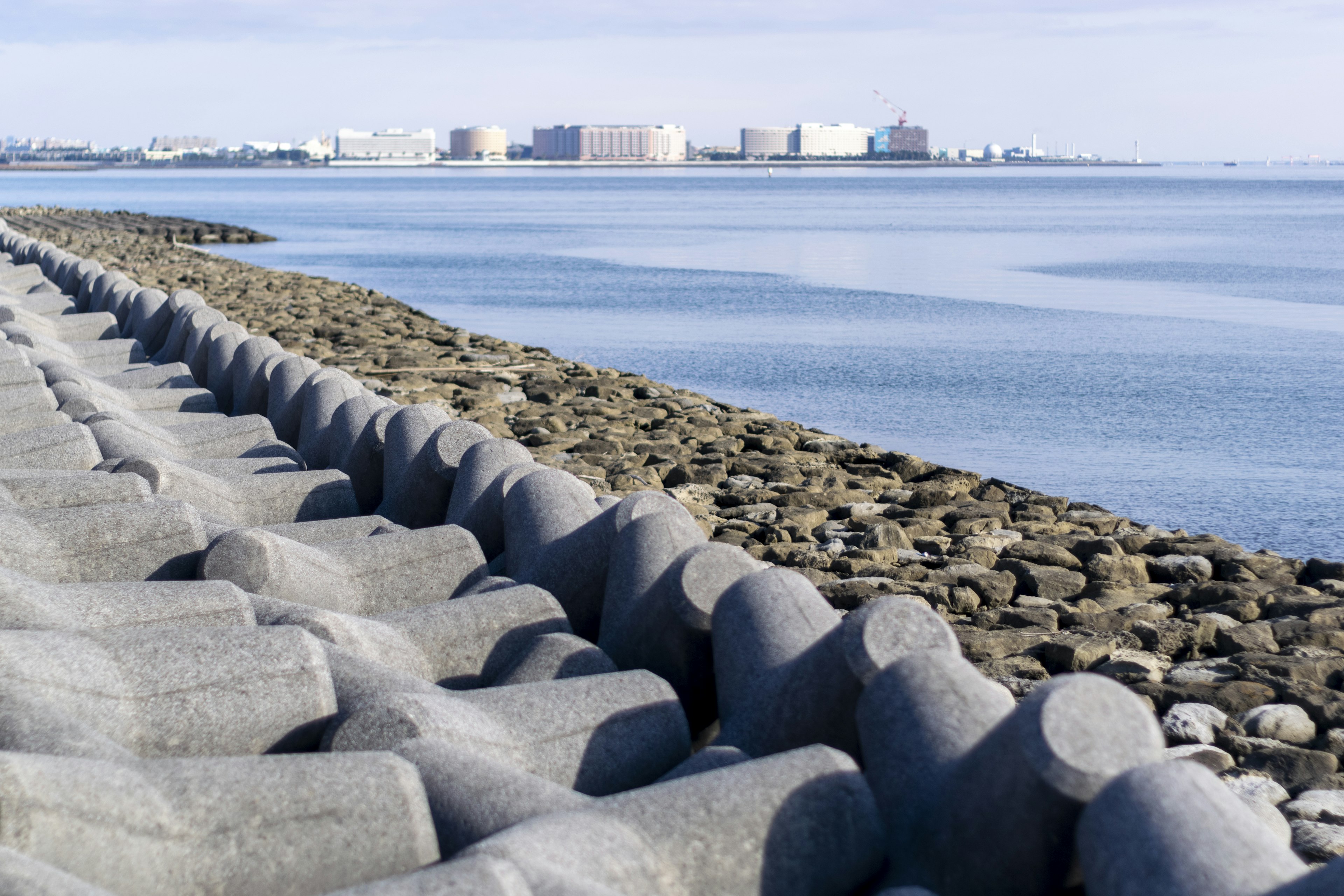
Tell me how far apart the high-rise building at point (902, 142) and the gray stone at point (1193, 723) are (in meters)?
190

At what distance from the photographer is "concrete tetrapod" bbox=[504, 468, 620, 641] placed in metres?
3.38

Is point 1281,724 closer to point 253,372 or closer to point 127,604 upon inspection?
point 127,604

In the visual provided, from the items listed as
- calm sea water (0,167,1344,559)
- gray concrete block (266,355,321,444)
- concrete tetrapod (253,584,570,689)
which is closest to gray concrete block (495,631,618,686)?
concrete tetrapod (253,584,570,689)

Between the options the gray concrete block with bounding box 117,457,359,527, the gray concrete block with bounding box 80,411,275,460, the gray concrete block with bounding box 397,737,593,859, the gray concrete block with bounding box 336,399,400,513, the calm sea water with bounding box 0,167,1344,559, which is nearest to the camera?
the gray concrete block with bounding box 397,737,593,859

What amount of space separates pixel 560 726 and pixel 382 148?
19396 centimetres

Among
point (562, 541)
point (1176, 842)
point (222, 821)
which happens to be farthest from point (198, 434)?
point (1176, 842)

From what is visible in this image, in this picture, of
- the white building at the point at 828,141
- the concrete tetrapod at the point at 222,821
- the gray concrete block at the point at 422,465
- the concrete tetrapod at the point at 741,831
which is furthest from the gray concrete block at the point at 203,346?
the white building at the point at 828,141

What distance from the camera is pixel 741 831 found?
1972 millimetres

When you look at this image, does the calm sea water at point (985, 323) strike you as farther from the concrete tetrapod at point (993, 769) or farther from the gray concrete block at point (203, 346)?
the concrete tetrapod at point (993, 769)

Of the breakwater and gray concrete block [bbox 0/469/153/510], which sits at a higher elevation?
gray concrete block [bbox 0/469/153/510]

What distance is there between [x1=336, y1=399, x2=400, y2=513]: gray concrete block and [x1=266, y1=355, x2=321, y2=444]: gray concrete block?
944mm

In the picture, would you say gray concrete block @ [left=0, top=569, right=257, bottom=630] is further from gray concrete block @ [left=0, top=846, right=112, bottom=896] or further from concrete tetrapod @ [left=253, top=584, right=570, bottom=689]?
gray concrete block @ [left=0, top=846, right=112, bottom=896]

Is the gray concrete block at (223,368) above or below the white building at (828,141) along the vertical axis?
below

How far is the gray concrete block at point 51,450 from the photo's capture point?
4.31 meters
